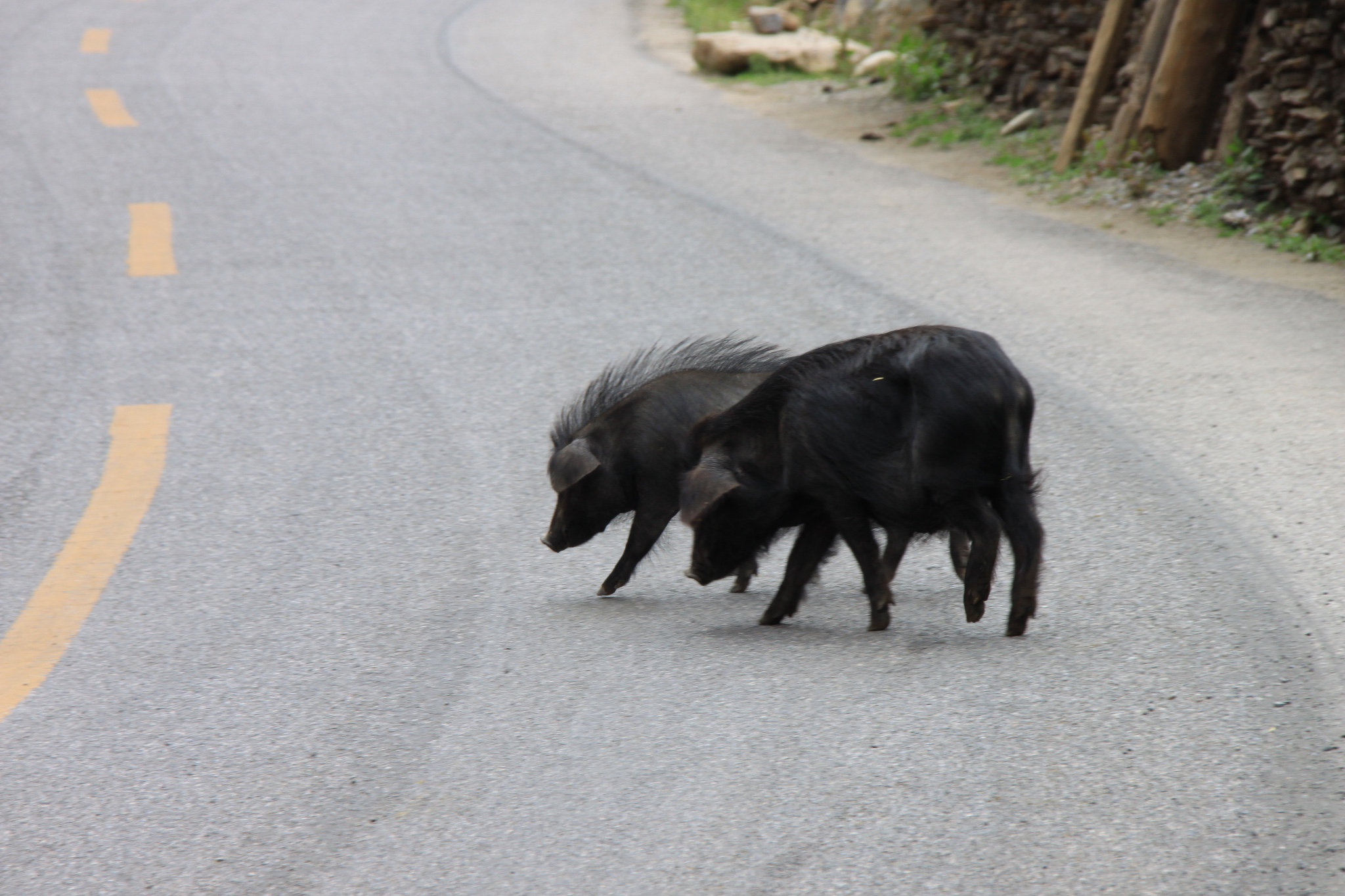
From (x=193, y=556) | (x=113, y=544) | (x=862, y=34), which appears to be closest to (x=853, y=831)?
(x=193, y=556)

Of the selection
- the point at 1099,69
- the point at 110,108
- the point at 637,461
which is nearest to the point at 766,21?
the point at 1099,69

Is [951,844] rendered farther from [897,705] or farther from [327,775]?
[327,775]

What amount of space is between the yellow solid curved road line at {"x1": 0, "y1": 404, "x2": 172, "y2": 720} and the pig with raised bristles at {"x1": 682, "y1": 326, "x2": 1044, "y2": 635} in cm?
211

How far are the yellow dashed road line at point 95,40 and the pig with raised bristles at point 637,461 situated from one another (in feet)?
46.1

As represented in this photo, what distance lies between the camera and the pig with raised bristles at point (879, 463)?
3.99 m

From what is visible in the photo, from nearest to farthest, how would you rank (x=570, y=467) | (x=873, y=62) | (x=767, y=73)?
1. (x=570, y=467)
2. (x=873, y=62)
3. (x=767, y=73)

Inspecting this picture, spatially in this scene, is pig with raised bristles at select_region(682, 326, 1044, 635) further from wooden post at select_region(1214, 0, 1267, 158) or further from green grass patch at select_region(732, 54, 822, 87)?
green grass patch at select_region(732, 54, 822, 87)

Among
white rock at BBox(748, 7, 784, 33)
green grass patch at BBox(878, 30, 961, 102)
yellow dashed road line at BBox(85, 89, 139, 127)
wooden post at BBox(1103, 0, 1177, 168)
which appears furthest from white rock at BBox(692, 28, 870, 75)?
yellow dashed road line at BBox(85, 89, 139, 127)

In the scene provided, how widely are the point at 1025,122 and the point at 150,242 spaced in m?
7.37

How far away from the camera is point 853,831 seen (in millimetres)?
3070

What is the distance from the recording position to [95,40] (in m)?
17.1

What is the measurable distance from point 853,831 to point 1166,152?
27.3 ft

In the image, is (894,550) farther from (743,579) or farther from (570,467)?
(570,467)

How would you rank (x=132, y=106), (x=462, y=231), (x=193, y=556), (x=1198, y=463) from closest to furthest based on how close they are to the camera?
(x=193, y=556) → (x=1198, y=463) → (x=462, y=231) → (x=132, y=106)
